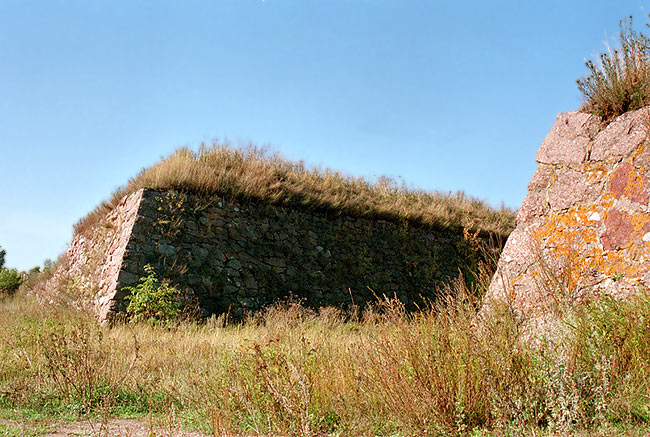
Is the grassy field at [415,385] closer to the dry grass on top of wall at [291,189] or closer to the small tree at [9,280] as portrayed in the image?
the dry grass on top of wall at [291,189]

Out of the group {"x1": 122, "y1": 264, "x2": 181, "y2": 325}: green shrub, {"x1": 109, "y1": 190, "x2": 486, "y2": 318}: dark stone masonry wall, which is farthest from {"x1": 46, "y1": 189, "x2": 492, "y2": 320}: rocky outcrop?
{"x1": 122, "y1": 264, "x2": 181, "y2": 325}: green shrub

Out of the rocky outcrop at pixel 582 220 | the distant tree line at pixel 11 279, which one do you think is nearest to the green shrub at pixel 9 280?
the distant tree line at pixel 11 279

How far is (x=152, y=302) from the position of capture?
30.6ft

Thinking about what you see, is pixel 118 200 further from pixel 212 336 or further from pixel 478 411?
pixel 478 411

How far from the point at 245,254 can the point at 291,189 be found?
2195 millimetres

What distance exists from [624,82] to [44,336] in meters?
7.40

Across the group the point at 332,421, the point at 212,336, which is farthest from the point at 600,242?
the point at 212,336

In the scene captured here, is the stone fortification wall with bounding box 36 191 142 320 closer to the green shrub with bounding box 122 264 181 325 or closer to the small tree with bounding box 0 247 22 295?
the green shrub with bounding box 122 264 181 325

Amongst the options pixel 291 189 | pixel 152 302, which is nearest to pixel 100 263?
pixel 152 302

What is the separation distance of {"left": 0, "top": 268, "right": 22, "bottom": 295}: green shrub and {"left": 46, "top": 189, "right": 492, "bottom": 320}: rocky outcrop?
3928 millimetres

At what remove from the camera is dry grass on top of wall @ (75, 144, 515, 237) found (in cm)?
A: 1122

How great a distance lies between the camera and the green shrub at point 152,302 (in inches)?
358

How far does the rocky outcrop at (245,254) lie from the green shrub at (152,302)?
0.90 ft

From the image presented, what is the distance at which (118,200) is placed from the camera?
12.0 m
